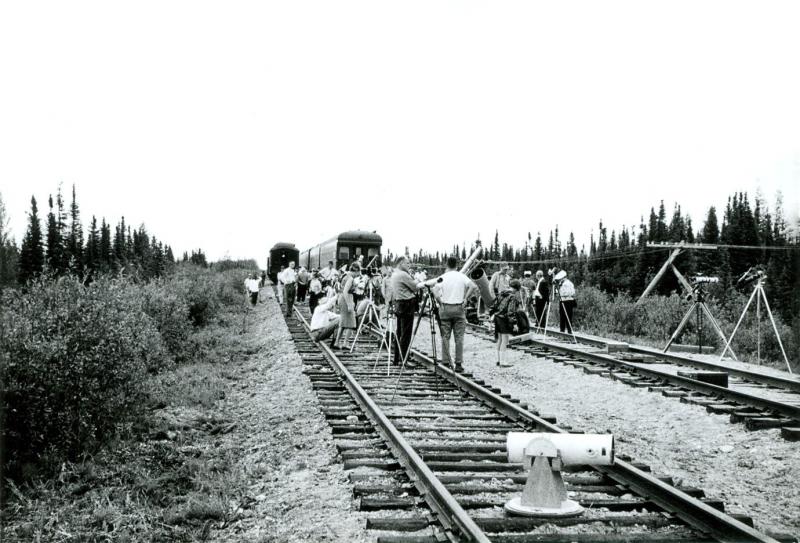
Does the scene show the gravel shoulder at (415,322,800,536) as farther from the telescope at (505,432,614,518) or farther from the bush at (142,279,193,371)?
the bush at (142,279,193,371)

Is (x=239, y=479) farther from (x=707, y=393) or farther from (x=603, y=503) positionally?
(x=707, y=393)

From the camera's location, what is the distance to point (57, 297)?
7.55m

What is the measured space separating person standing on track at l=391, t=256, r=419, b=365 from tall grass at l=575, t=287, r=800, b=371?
839cm

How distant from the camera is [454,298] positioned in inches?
442

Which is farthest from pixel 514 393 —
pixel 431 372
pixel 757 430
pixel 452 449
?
pixel 452 449

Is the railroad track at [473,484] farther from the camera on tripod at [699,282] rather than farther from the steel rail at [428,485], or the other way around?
the camera on tripod at [699,282]

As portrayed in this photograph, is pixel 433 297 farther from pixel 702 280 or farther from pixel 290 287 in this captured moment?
pixel 290 287

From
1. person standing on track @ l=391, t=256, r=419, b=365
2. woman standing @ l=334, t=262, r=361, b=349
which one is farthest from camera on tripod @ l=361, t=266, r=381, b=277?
person standing on track @ l=391, t=256, r=419, b=365

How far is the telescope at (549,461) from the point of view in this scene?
465 centimetres

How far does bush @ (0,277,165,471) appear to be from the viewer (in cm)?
656

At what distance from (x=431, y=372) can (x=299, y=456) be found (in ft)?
16.4

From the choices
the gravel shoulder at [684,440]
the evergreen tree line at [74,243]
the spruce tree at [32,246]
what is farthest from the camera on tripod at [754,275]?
the spruce tree at [32,246]

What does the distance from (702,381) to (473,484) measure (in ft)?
20.9

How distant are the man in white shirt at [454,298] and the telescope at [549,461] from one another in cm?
615
